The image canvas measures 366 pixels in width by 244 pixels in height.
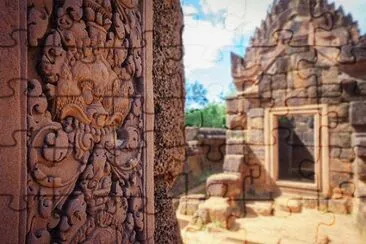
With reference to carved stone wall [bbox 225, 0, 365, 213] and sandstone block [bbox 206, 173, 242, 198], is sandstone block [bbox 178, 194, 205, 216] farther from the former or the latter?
carved stone wall [bbox 225, 0, 365, 213]

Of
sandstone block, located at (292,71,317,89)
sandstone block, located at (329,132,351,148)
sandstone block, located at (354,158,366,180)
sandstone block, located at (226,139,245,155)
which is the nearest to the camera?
sandstone block, located at (354,158,366,180)

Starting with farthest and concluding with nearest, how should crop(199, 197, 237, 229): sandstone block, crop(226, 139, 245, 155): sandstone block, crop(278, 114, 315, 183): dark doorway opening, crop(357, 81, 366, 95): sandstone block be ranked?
crop(278, 114, 315, 183): dark doorway opening
crop(226, 139, 245, 155): sandstone block
crop(357, 81, 366, 95): sandstone block
crop(199, 197, 237, 229): sandstone block

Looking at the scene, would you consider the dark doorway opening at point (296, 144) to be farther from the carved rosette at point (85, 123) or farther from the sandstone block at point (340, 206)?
the carved rosette at point (85, 123)

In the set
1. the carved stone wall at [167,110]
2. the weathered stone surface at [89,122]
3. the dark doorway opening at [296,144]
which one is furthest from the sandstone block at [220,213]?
the weathered stone surface at [89,122]

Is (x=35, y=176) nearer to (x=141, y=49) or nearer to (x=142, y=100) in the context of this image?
(x=142, y=100)

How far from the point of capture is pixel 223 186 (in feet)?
20.9

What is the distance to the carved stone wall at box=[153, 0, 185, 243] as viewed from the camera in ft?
5.60

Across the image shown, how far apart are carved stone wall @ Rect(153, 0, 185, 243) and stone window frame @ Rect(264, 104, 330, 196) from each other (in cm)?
491

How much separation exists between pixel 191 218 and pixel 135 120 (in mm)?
4936

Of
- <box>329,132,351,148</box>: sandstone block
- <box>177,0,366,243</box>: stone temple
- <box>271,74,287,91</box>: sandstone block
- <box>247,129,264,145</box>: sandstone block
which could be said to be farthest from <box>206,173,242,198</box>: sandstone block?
<box>271,74,287,91</box>: sandstone block

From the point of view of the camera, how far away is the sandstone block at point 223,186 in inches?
247

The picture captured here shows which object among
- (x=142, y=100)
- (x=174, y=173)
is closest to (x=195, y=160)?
(x=174, y=173)

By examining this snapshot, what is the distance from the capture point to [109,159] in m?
1.28

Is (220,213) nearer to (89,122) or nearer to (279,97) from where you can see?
(279,97)
